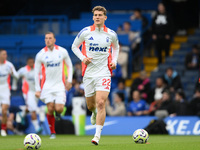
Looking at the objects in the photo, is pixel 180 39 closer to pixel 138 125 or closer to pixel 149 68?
pixel 149 68

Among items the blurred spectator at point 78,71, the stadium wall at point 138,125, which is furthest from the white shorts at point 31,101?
the blurred spectator at point 78,71

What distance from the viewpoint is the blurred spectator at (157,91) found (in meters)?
19.4

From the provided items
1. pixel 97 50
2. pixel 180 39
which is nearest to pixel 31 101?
pixel 97 50

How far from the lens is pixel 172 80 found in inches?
785

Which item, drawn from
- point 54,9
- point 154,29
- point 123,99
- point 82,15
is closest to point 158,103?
point 123,99

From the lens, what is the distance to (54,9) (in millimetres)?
26406

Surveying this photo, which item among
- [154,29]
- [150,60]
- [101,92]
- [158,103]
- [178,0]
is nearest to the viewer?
[101,92]

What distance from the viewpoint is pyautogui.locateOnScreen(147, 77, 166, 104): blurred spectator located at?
19438 mm

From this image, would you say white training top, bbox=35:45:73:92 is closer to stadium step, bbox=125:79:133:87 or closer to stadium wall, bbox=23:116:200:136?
stadium wall, bbox=23:116:200:136

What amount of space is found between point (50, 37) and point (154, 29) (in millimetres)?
8990

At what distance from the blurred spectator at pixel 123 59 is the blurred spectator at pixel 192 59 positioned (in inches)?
95.9

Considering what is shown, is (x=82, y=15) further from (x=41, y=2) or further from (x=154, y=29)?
(x=154, y=29)

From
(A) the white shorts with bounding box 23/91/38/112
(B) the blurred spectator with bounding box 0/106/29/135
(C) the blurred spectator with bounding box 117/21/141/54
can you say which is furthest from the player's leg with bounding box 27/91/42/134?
(C) the blurred spectator with bounding box 117/21/141/54

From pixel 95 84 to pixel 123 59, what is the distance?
10.3 m
